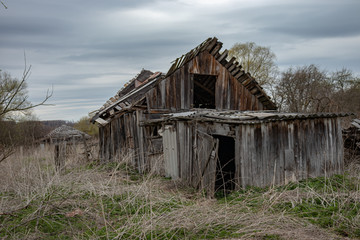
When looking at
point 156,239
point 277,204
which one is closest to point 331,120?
point 277,204

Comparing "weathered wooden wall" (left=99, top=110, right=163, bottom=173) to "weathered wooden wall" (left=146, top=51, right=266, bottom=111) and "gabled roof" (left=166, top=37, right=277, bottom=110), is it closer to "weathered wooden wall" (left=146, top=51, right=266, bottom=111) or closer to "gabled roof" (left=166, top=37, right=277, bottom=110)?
"weathered wooden wall" (left=146, top=51, right=266, bottom=111)

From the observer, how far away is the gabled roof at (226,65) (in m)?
12.4

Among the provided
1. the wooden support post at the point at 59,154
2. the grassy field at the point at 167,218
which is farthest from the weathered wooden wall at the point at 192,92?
the grassy field at the point at 167,218

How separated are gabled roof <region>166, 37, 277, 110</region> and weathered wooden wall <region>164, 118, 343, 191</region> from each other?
3120mm

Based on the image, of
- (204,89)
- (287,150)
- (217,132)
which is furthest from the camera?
(204,89)

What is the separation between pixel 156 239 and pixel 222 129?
4.88 meters

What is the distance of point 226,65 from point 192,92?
79.8 inches

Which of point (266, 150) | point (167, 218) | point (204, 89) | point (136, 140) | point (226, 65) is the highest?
point (226, 65)

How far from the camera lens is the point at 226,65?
43.6 ft

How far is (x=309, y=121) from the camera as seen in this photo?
9.81m

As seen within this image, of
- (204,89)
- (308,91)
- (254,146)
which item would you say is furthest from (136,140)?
(308,91)

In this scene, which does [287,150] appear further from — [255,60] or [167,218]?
[255,60]

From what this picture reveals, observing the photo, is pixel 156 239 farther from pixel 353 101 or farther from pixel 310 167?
pixel 353 101

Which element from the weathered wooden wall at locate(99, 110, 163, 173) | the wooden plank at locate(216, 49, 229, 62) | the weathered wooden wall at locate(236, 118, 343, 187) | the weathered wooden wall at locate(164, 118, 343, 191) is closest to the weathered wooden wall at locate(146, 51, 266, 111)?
the wooden plank at locate(216, 49, 229, 62)
